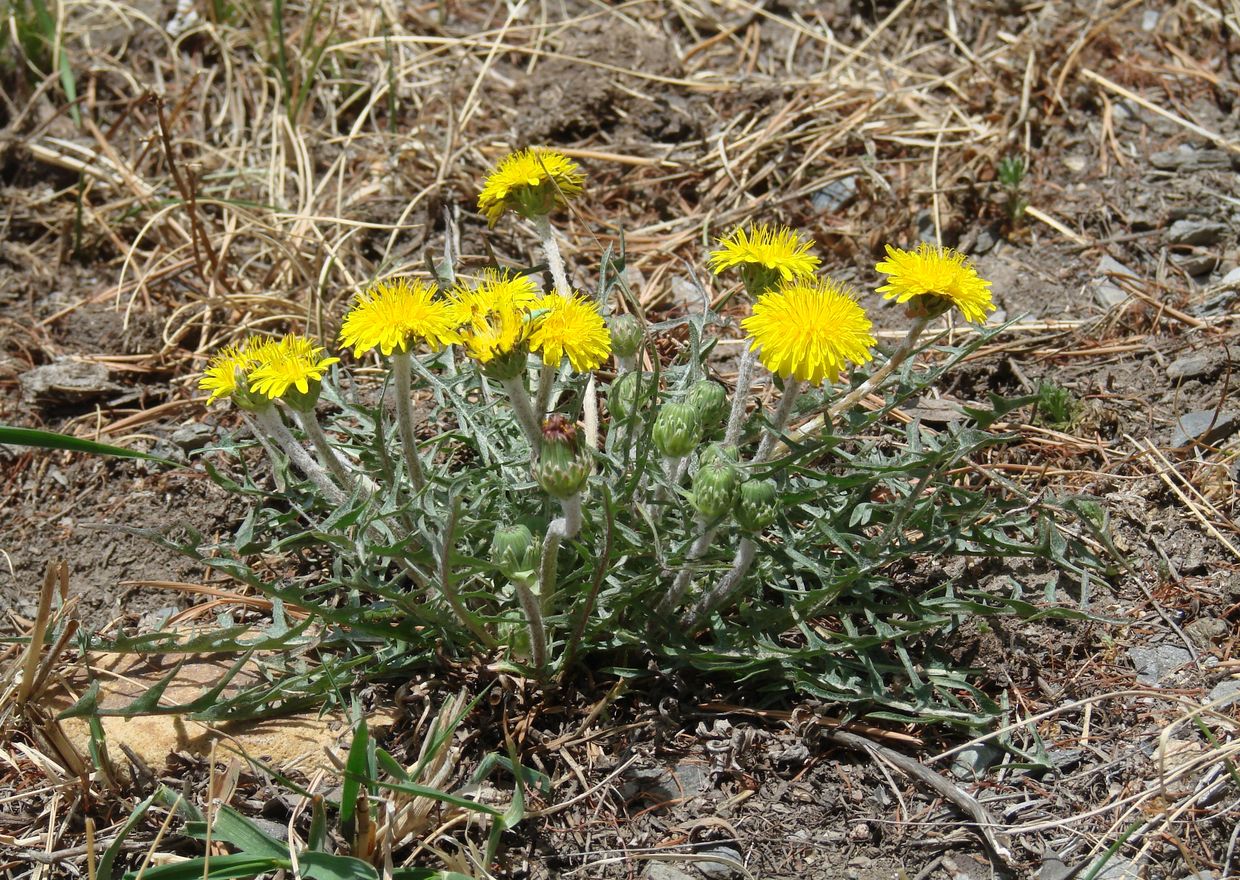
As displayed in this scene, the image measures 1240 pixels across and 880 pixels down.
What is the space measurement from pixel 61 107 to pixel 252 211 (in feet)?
3.17

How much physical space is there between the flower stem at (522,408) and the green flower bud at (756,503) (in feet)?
1.27

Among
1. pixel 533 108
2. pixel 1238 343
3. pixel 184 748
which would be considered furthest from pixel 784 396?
pixel 533 108

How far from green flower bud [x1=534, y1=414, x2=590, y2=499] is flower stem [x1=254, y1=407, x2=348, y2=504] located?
1.94 ft

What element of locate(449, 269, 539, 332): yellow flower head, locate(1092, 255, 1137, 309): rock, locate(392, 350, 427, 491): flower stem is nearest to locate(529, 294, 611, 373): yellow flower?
locate(449, 269, 539, 332): yellow flower head

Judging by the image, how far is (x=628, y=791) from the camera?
7.09 ft

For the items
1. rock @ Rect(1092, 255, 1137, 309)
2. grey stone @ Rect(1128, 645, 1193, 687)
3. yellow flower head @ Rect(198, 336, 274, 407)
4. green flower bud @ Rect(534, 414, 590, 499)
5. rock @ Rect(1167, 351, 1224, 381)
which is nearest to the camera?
green flower bud @ Rect(534, 414, 590, 499)

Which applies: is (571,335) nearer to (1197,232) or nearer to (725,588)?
(725,588)

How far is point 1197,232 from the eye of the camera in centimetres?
328

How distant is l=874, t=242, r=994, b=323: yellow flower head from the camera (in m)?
2.01

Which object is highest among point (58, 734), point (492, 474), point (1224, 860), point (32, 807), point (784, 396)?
point (784, 396)

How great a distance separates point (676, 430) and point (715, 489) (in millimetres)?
147

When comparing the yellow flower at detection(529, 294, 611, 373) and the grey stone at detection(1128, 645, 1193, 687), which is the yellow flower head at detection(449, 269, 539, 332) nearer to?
the yellow flower at detection(529, 294, 611, 373)

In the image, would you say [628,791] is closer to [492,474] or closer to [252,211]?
[492,474]

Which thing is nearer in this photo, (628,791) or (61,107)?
(628,791)
